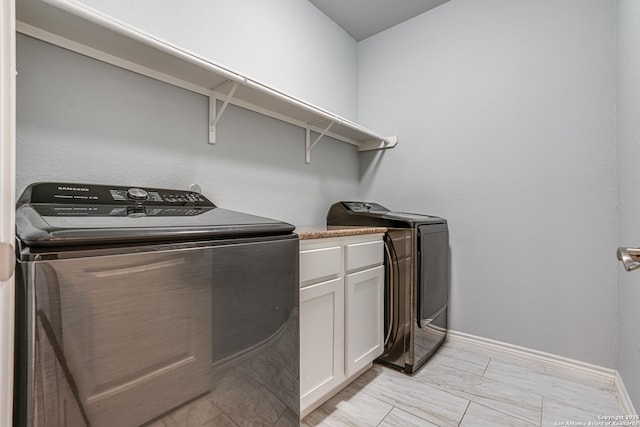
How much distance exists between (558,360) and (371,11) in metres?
2.86

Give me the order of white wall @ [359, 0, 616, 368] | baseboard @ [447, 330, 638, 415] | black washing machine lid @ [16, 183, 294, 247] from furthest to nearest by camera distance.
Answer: white wall @ [359, 0, 616, 368]
baseboard @ [447, 330, 638, 415]
black washing machine lid @ [16, 183, 294, 247]

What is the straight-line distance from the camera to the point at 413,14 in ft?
7.89

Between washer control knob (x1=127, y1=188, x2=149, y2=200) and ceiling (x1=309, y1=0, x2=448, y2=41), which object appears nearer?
washer control knob (x1=127, y1=188, x2=149, y2=200)

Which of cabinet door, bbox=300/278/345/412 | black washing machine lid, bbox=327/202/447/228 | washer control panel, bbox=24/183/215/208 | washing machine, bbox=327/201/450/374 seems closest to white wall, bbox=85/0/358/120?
washer control panel, bbox=24/183/215/208

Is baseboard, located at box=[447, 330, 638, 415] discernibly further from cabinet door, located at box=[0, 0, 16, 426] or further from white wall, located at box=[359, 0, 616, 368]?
cabinet door, located at box=[0, 0, 16, 426]

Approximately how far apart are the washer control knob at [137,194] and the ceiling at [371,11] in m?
1.99

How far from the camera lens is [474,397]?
154cm

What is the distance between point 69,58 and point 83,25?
188mm

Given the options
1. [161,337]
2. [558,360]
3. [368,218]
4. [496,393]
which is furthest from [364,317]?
[558,360]

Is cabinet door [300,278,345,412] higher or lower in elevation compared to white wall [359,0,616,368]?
lower

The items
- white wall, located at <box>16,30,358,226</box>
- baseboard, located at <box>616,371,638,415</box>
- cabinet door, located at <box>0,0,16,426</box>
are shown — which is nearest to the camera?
cabinet door, located at <box>0,0,16,426</box>

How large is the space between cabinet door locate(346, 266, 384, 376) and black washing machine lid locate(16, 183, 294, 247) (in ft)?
2.48

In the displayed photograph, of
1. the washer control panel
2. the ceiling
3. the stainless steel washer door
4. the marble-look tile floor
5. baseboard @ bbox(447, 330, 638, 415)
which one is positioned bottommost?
the marble-look tile floor

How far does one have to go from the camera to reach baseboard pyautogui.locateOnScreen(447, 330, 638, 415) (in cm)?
148
